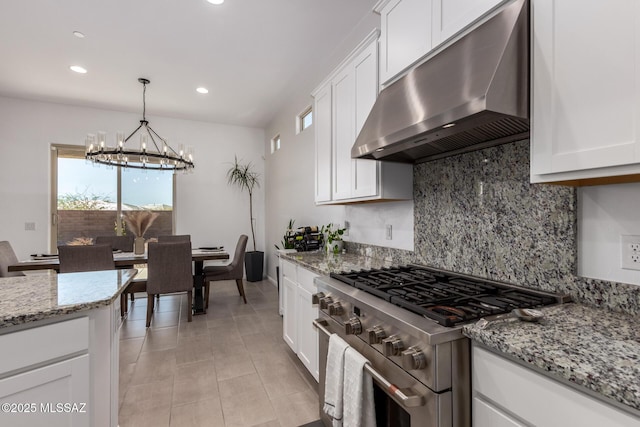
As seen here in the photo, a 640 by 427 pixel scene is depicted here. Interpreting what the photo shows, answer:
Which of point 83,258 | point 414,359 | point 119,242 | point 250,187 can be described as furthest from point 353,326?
point 250,187

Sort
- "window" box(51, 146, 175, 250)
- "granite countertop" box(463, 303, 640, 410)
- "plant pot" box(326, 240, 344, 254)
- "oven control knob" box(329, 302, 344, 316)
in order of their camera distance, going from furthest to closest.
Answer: "window" box(51, 146, 175, 250) < "plant pot" box(326, 240, 344, 254) < "oven control knob" box(329, 302, 344, 316) < "granite countertop" box(463, 303, 640, 410)

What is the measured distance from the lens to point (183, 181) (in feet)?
18.5

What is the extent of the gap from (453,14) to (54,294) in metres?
2.23

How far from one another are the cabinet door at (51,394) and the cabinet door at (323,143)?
195 centimetres

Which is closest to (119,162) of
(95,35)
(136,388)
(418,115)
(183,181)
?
(95,35)

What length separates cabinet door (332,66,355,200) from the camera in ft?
7.56

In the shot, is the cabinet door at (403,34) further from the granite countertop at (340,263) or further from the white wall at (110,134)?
the white wall at (110,134)

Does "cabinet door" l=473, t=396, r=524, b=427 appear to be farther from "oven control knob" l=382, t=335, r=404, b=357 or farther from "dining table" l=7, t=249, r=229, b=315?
"dining table" l=7, t=249, r=229, b=315

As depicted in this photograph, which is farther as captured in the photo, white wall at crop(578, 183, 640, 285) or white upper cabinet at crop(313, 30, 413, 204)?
white upper cabinet at crop(313, 30, 413, 204)

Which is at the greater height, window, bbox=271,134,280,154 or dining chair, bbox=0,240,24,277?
window, bbox=271,134,280,154

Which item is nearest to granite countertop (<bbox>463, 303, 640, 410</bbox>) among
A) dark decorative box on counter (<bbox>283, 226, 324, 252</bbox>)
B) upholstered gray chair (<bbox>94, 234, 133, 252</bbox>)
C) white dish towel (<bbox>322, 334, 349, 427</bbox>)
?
white dish towel (<bbox>322, 334, 349, 427</bbox>)

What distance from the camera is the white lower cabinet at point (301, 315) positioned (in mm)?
2131

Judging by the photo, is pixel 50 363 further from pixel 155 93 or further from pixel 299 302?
Result: pixel 155 93

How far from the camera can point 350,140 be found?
229 cm
